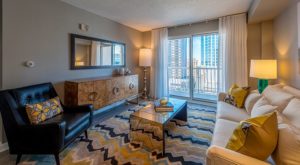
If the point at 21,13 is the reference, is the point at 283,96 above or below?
below

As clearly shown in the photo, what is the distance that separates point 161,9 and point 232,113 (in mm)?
2453

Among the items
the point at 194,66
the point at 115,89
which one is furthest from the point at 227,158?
the point at 194,66

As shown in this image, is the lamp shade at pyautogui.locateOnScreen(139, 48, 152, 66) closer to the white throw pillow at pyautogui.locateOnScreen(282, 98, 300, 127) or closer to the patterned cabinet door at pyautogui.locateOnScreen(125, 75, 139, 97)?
the patterned cabinet door at pyautogui.locateOnScreen(125, 75, 139, 97)

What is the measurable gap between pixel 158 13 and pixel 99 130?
2780 mm

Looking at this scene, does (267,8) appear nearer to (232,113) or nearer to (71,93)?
(232,113)

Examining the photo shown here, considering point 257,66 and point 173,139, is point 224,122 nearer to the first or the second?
point 173,139

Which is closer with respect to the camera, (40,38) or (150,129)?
(150,129)

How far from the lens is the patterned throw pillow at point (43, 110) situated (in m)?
1.76

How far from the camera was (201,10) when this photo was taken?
3225mm

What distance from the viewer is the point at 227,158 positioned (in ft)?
3.36

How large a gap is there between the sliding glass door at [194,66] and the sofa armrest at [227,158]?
3394 millimetres

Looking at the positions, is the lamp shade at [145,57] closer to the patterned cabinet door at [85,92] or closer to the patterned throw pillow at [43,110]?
the patterned cabinet door at [85,92]

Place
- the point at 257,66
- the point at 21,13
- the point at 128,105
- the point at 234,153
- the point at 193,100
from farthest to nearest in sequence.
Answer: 1. the point at 193,100
2. the point at 128,105
3. the point at 257,66
4. the point at 21,13
5. the point at 234,153

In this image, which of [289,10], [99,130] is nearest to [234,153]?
[99,130]
